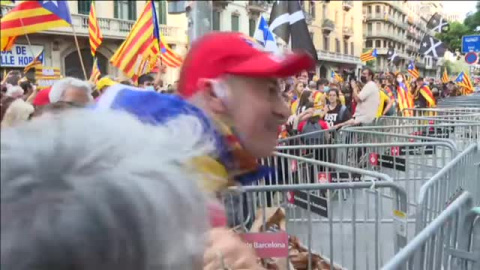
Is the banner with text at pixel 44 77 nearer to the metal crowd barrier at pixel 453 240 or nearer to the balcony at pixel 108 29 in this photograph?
the metal crowd barrier at pixel 453 240

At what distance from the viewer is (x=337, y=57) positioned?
5919cm

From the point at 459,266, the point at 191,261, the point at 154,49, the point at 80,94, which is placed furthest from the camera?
the point at 154,49

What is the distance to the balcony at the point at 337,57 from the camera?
2162 inches

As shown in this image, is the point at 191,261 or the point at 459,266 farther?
the point at 459,266

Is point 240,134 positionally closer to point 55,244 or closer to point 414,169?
point 55,244

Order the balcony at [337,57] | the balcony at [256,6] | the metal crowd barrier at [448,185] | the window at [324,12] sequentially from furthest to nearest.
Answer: the window at [324,12], the balcony at [337,57], the balcony at [256,6], the metal crowd barrier at [448,185]

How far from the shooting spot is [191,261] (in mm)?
944

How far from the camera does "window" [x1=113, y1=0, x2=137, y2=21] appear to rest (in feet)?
108

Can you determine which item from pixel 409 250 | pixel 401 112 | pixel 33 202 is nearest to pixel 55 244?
pixel 33 202

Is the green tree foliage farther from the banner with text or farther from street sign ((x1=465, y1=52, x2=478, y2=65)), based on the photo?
the banner with text

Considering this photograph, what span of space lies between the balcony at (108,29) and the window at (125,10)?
0.76 meters

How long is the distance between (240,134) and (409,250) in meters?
0.71

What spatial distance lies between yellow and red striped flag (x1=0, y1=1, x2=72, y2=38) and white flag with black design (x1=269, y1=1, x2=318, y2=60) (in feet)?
8.61

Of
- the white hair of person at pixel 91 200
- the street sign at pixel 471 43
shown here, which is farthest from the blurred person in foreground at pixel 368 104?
the white hair of person at pixel 91 200
